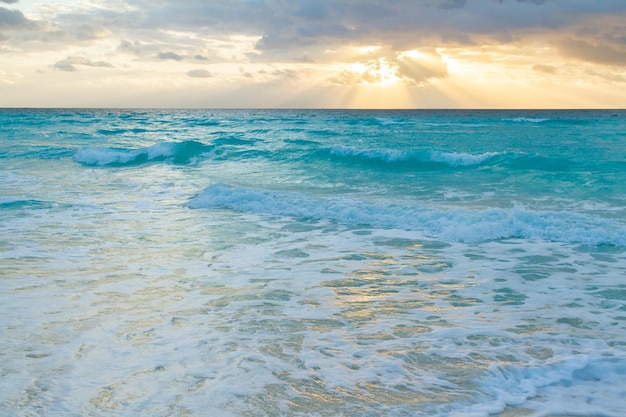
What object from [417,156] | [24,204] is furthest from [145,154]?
[24,204]

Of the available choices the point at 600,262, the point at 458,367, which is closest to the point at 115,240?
the point at 458,367

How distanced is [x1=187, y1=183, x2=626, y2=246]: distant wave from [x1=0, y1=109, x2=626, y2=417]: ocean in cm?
5

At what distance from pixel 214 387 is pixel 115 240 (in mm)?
6197

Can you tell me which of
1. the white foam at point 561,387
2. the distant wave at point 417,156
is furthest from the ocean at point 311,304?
the distant wave at point 417,156

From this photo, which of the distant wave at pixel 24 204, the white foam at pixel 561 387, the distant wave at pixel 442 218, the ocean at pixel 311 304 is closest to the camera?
the white foam at pixel 561 387

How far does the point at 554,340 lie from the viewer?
5.66 metres

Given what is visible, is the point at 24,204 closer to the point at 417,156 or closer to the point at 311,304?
the point at 311,304

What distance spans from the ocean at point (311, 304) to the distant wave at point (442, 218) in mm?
52

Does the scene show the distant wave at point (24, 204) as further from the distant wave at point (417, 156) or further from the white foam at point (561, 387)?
the distant wave at point (417, 156)

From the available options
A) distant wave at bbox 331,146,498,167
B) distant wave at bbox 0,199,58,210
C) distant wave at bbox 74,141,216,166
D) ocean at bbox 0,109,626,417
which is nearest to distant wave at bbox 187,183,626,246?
→ ocean at bbox 0,109,626,417

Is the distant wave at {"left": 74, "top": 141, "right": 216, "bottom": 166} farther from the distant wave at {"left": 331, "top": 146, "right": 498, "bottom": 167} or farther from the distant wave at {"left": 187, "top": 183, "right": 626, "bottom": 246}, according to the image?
the distant wave at {"left": 187, "top": 183, "right": 626, "bottom": 246}

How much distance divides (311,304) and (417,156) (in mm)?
19333

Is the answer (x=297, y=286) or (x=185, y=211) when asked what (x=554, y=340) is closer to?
(x=297, y=286)

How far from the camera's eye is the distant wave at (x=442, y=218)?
34.9ft
